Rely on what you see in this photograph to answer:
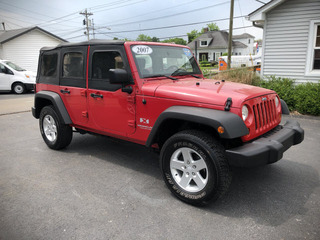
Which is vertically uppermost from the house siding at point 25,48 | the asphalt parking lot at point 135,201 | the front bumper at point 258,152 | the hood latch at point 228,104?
the house siding at point 25,48

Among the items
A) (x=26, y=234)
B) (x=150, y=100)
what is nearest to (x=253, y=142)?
(x=150, y=100)

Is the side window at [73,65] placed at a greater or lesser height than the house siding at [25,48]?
lesser

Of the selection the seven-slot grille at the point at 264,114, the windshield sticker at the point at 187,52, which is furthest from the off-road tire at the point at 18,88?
the seven-slot grille at the point at 264,114

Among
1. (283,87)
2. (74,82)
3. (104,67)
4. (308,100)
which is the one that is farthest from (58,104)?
(283,87)

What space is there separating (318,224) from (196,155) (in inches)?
55.3

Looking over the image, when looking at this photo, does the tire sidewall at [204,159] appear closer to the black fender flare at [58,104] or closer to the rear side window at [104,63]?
the rear side window at [104,63]

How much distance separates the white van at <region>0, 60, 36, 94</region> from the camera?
14.4 m

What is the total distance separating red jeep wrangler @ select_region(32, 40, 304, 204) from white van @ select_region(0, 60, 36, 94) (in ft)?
36.8

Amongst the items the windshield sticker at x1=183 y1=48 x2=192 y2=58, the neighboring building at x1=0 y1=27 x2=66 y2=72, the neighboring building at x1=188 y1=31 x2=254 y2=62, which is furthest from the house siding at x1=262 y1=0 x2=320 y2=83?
the neighboring building at x1=188 y1=31 x2=254 y2=62

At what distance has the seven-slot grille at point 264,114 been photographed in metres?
3.01

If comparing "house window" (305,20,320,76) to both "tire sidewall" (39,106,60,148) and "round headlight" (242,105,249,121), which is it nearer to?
"round headlight" (242,105,249,121)

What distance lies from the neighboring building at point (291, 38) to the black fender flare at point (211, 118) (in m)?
Result: 7.99

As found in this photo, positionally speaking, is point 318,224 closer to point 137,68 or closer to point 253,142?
point 253,142

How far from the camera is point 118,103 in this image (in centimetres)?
370
